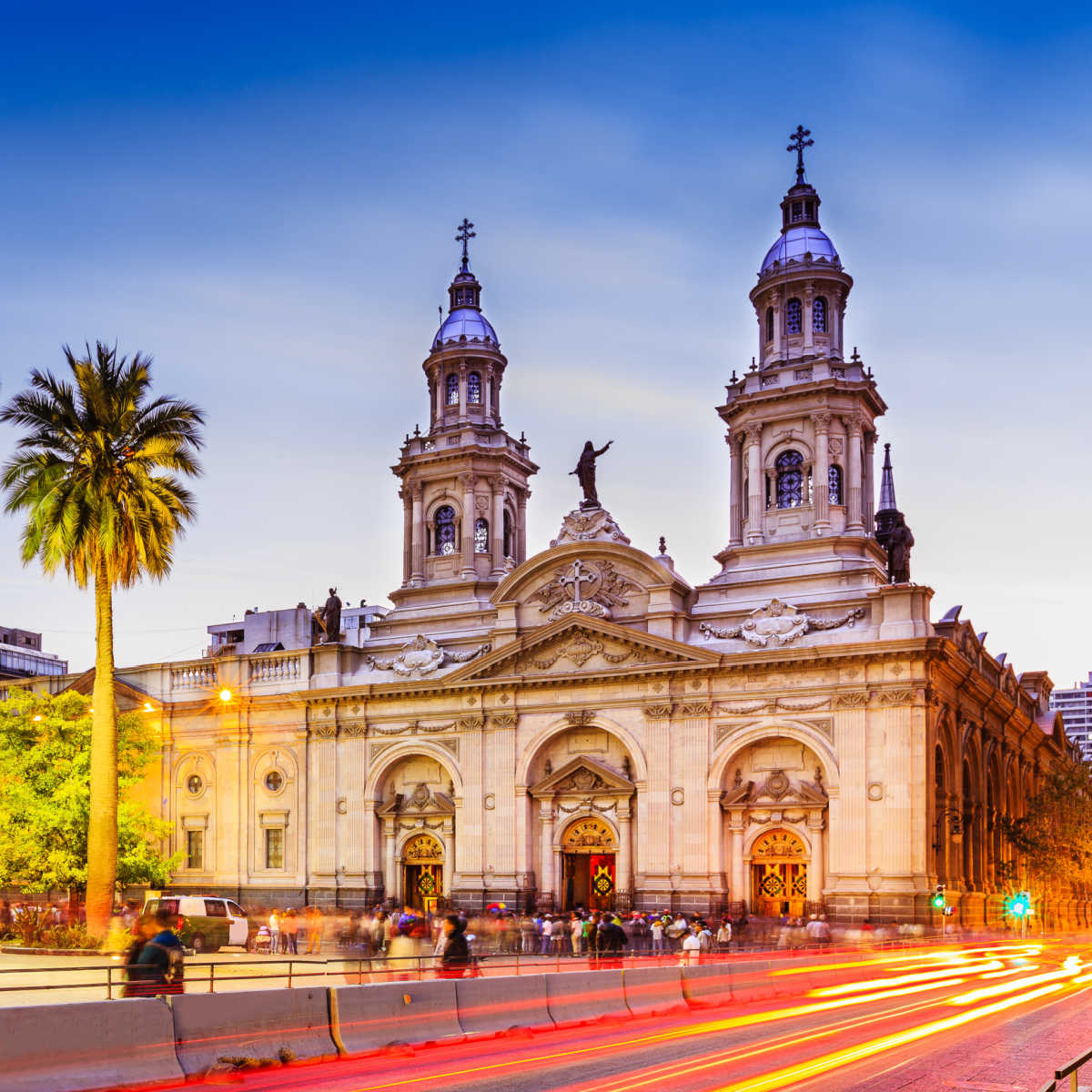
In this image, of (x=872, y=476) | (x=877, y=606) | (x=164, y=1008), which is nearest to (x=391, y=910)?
(x=877, y=606)

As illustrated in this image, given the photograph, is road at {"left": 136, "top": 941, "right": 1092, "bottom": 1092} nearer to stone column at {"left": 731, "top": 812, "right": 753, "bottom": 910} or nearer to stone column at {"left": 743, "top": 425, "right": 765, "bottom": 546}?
stone column at {"left": 731, "top": 812, "right": 753, "bottom": 910}

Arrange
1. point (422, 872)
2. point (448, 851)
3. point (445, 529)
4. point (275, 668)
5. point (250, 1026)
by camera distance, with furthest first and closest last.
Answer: point (445, 529), point (275, 668), point (422, 872), point (448, 851), point (250, 1026)

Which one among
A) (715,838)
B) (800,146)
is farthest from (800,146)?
(715,838)

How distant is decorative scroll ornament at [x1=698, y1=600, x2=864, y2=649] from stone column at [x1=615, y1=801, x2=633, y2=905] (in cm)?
796

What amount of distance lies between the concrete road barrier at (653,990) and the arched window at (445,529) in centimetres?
4065

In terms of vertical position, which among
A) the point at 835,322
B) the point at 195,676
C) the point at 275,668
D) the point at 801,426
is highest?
the point at 835,322

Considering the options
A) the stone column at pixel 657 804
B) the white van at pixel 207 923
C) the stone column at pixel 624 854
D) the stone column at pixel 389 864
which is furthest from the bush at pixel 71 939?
the stone column at pixel 657 804

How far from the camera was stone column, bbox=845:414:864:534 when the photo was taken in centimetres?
5569

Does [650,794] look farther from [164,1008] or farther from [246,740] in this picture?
[164,1008]

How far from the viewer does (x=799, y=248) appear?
5869cm

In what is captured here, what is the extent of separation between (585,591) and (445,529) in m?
12.0

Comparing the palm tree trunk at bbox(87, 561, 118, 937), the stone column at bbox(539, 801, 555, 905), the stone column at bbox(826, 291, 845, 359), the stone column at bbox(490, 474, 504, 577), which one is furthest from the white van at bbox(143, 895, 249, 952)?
the stone column at bbox(826, 291, 845, 359)

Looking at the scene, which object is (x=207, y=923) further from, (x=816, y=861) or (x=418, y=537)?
(x=418, y=537)

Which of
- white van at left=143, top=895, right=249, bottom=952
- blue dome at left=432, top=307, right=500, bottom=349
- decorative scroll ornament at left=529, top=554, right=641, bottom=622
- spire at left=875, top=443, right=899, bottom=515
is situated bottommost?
white van at left=143, top=895, right=249, bottom=952
